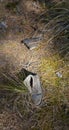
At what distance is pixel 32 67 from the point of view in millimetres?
3709

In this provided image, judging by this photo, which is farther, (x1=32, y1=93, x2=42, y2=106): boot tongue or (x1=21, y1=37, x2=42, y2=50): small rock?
A: (x1=21, y1=37, x2=42, y2=50): small rock

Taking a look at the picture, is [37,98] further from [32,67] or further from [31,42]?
[31,42]

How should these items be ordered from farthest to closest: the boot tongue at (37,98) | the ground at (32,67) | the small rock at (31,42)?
the small rock at (31,42) < the boot tongue at (37,98) < the ground at (32,67)

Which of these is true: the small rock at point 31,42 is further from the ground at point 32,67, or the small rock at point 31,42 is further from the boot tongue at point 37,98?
the boot tongue at point 37,98

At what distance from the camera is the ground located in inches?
126

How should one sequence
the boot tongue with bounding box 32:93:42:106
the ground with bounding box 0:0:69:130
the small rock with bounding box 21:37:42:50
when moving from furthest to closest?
the small rock with bounding box 21:37:42:50, the boot tongue with bounding box 32:93:42:106, the ground with bounding box 0:0:69:130

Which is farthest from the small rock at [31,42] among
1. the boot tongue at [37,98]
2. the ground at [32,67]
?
the boot tongue at [37,98]

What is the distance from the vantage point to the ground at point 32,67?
321 cm

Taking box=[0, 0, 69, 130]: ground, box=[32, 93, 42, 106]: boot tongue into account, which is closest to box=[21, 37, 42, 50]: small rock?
box=[0, 0, 69, 130]: ground

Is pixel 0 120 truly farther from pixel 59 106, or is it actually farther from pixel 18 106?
pixel 59 106

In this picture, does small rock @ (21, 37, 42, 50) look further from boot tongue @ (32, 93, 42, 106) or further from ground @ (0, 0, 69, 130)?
boot tongue @ (32, 93, 42, 106)

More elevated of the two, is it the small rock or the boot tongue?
the small rock

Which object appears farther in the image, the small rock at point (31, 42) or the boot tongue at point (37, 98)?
the small rock at point (31, 42)

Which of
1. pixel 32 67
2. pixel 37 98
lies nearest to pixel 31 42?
pixel 32 67
